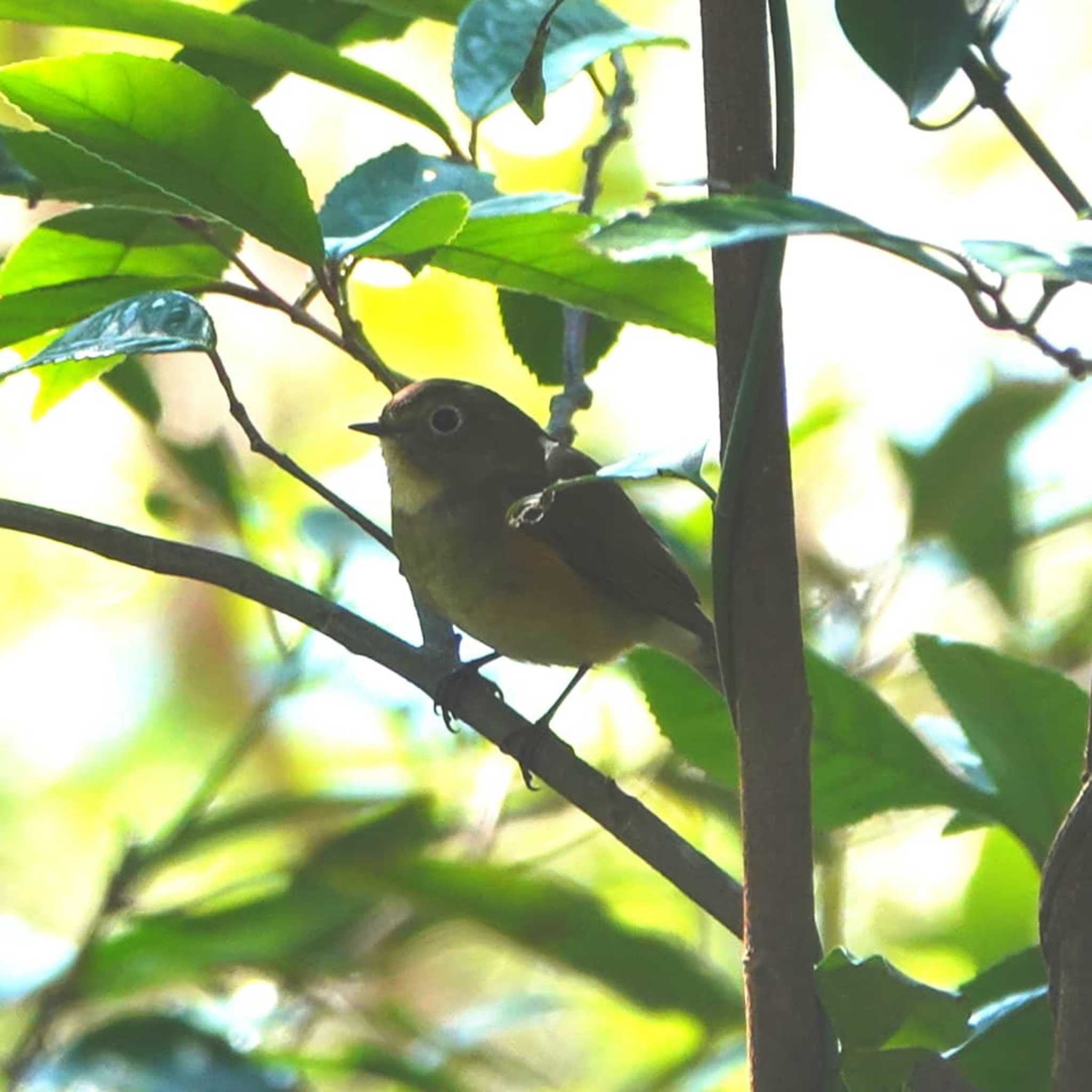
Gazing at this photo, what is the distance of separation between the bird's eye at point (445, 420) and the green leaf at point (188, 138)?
1335 mm

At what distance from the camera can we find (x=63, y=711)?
5.44 meters

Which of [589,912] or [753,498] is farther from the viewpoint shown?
[589,912]

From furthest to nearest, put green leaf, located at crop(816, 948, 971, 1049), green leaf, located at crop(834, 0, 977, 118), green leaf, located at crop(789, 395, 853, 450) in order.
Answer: green leaf, located at crop(789, 395, 853, 450), green leaf, located at crop(834, 0, 977, 118), green leaf, located at crop(816, 948, 971, 1049)

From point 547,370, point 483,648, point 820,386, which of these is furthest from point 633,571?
point 820,386

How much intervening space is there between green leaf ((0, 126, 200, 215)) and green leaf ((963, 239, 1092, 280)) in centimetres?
79

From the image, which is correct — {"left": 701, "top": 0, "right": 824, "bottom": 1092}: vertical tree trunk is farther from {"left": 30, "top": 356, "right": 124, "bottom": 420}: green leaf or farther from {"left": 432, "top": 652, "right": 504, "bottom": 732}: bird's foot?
{"left": 30, "top": 356, "right": 124, "bottom": 420}: green leaf

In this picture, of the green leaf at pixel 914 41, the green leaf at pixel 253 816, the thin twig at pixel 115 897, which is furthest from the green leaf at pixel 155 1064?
the green leaf at pixel 914 41

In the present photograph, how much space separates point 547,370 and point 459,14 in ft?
1.25

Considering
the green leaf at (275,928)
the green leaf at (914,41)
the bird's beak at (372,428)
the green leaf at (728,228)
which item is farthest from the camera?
the bird's beak at (372,428)

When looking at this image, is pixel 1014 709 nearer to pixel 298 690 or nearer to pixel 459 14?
pixel 459 14

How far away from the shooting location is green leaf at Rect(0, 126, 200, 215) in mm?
1452

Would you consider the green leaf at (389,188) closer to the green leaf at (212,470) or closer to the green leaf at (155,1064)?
the green leaf at (212,470)

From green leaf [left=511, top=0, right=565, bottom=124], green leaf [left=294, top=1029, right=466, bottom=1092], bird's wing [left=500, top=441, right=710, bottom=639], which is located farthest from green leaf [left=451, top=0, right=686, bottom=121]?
green leaf [left=294, top=1029, right=466, bottom=1092]

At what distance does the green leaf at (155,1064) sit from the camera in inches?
80.8
